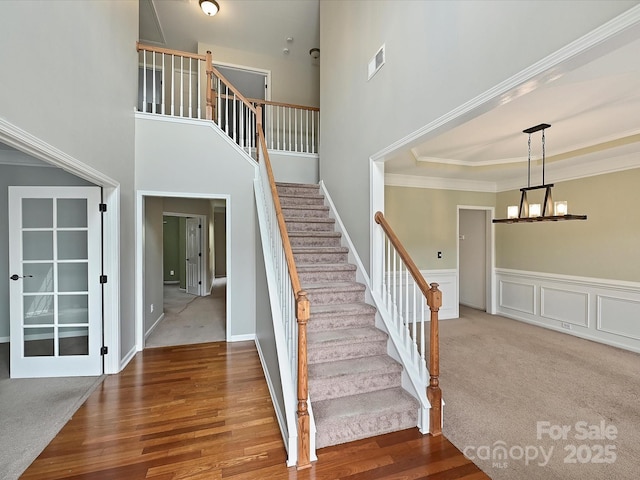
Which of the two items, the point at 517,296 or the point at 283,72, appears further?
the point at 283,72

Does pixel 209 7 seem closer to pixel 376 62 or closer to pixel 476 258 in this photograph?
pixel 376 62

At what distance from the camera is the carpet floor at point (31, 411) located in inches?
76.4

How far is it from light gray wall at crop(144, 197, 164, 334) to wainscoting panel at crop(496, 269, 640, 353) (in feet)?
20.5

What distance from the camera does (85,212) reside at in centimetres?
306

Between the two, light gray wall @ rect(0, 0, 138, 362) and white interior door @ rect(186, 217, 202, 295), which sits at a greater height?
light gray wall @ rect(0, 0, 138, 362)

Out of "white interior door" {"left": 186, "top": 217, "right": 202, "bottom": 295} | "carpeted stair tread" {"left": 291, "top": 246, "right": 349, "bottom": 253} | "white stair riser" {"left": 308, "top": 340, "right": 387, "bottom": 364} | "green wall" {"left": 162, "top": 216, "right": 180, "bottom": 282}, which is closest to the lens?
"white stair riser" {"left": 308, "top": 340, "right": 387, "bottom": 364}

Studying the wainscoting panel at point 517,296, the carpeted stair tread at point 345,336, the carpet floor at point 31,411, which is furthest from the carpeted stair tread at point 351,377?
the wainscoting panel at point 517,296

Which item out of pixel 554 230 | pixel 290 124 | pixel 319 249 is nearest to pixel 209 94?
pixel 290 124

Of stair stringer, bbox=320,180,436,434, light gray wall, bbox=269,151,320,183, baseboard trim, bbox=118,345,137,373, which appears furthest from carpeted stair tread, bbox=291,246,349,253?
baseboard trim, bbox=118,345,137,373

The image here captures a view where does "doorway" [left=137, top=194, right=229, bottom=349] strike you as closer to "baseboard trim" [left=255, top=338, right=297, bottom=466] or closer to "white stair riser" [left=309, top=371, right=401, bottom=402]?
"baseboard trim" [left=255, top=338, right=297, bottom=466]

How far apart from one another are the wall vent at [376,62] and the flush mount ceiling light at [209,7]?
3.53m

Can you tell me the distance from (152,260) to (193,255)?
11.9 ft

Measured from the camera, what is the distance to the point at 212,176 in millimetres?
4117

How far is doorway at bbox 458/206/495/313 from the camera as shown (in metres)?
5.72
